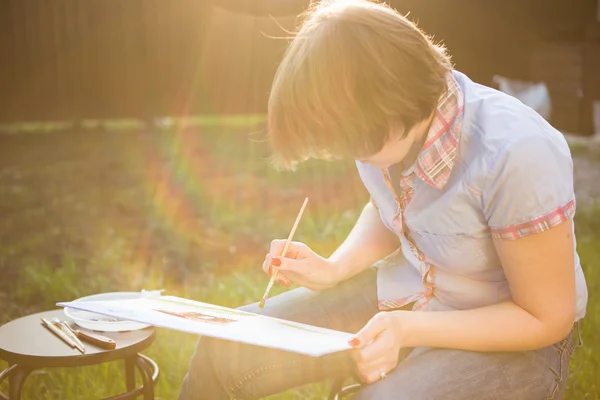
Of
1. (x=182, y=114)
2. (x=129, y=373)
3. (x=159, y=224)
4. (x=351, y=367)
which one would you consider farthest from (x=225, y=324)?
(x=182, y=114)

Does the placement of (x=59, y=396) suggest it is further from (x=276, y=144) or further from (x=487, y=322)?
(x=487, y=322)

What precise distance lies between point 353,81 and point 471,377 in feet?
2.30

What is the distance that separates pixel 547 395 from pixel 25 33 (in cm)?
708

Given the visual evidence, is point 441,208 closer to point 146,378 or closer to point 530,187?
point 530,187

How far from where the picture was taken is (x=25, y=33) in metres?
7.45

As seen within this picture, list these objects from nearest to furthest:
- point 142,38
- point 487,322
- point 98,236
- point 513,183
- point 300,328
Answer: point 513,183, point 487,322, point 300,328, point 98,236, point 142,38

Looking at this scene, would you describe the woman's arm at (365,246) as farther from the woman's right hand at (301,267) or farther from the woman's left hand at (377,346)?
the woman's left hand at (377,346)

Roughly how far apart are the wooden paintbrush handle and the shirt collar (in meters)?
0.87

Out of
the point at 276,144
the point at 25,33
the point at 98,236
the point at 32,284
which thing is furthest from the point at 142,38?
the point at 276,144

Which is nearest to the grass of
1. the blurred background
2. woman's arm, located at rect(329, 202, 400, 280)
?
the blurred background

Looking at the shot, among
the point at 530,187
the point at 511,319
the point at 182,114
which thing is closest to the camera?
the point at 530,187

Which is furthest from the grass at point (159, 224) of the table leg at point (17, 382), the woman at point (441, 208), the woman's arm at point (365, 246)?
the woman at point (441, 208)

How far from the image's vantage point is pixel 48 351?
1.80m

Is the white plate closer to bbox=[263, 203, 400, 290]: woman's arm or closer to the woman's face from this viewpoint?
bbox=[263, 203, 400, 290]: woman's arm
